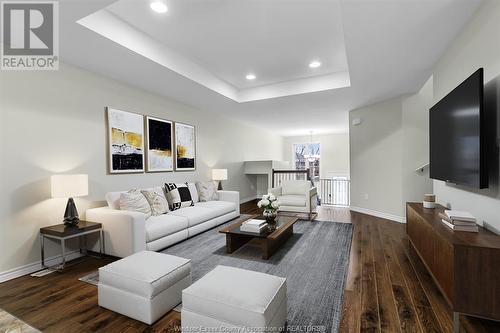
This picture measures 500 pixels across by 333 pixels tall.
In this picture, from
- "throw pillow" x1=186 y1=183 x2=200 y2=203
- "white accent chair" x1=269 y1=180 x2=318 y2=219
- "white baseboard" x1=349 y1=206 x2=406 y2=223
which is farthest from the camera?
"white accent chair" x1=269 y1=180 x2=318 y2=219

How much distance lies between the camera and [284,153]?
1130cm

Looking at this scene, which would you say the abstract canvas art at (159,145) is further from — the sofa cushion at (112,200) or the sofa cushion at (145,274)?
the sofa cushion at (145,274)

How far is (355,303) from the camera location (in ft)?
6.71

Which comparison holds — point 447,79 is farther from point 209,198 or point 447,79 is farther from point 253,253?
point 209,198

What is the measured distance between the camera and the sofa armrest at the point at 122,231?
2.86 metres

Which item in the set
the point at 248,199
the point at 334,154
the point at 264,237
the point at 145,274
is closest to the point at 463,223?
the point at 264,237

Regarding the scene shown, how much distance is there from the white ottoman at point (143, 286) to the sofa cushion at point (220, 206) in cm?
234

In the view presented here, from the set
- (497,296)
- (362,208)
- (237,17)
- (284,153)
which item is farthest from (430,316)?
(284,153)

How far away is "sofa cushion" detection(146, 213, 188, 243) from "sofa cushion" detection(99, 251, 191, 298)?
983 mm

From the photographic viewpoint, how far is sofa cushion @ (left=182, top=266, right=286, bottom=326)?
54.9 inches

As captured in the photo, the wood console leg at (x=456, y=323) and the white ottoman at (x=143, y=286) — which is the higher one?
the white ottoman at (x=143, y=286)

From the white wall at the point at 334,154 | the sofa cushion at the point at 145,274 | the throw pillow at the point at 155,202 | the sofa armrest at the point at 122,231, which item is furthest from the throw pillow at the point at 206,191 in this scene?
the white wall at the point at 334,154

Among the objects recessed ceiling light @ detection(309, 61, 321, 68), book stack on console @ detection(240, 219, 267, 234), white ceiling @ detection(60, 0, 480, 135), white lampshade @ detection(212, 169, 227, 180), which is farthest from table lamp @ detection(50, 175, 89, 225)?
recessed ceiling light @ detection(309, 61, 321, 68)

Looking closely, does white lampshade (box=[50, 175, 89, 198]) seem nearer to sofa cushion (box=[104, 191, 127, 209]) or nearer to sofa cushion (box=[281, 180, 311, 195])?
sofa cushion (box=[104, 191, 127, 209])
